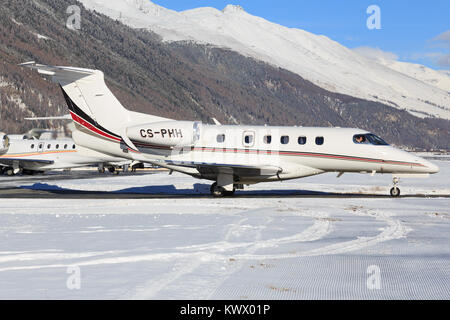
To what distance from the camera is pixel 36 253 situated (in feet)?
31.8

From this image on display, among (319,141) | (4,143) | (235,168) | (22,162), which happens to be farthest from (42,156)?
(319,141)

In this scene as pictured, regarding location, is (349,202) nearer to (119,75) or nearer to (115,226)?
(115,226)

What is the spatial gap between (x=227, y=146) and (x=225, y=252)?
12534 millimetres

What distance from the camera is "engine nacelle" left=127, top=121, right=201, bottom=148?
871 inches

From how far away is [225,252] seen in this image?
984 cm

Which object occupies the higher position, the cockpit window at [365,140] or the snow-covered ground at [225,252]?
the cockpit window at [365,140]

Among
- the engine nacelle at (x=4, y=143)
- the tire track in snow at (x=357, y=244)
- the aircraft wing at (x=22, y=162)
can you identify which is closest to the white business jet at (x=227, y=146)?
the tire track in snow at (x=357, y=244)

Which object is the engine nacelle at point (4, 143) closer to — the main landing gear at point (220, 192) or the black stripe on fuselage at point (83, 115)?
the black stripe on fuselage at point (83, 115)

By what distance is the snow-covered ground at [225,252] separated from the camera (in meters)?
7.29

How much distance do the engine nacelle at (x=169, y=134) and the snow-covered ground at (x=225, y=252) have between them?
4765 millimetres

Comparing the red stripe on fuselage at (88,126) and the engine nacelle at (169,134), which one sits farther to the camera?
the red stripe on fuselage at (88,126)
